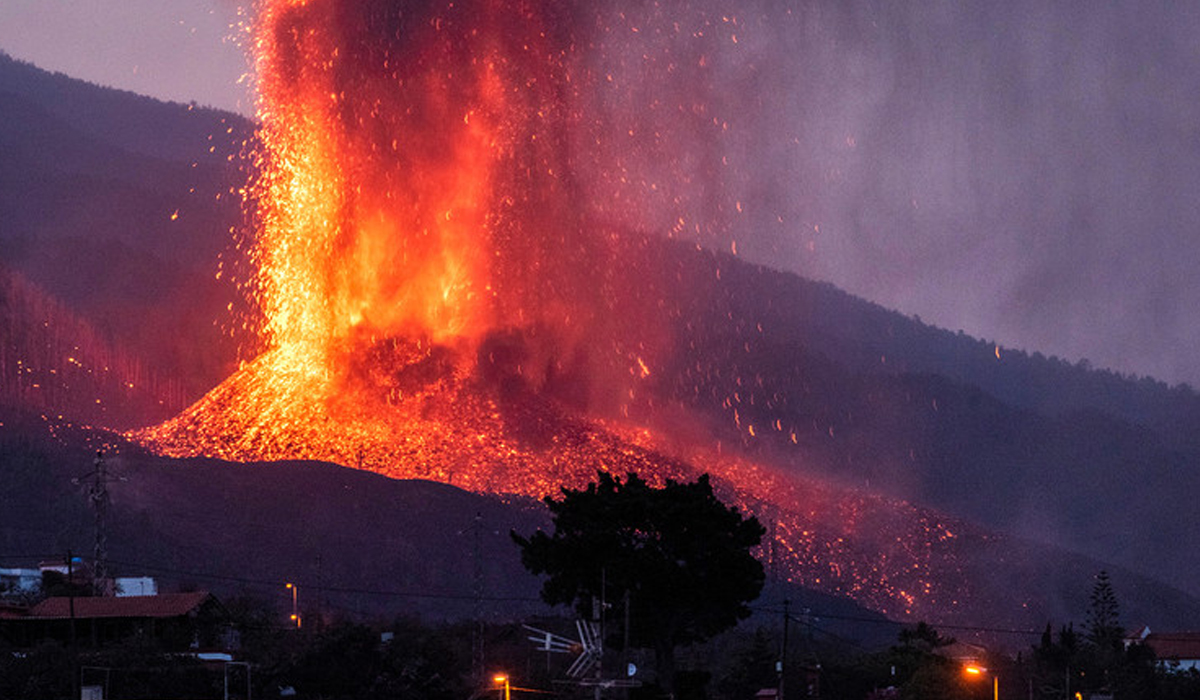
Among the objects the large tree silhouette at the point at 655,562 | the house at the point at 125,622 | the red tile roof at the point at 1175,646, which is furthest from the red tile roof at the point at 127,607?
the red tile roof at the point at 1175,646

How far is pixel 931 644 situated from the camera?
431 feet

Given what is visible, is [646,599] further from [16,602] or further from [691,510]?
[16,602]

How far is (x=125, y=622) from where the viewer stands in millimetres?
117875

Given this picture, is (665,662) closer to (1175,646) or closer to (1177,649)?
(1177,649)

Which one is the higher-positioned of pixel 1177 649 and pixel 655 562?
pixel 655 562

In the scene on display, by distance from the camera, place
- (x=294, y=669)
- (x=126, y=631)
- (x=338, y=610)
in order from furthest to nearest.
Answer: (x=338, y=610) → (x=126, y=631) → (x=294, y=669)

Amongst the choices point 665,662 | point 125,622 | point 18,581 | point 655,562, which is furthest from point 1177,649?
point 18,581

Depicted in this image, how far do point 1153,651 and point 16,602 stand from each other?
89.4 m

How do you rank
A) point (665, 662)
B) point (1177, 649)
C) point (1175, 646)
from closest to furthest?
point (665, 662) < point (1177, 649) < point (1175, 646)

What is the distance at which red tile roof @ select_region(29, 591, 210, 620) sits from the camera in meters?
118

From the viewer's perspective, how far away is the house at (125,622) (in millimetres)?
117250

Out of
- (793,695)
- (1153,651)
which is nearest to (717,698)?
(793,695)

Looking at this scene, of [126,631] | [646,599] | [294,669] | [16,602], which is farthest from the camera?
[16,602]

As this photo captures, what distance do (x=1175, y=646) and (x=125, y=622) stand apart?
90.7 m
